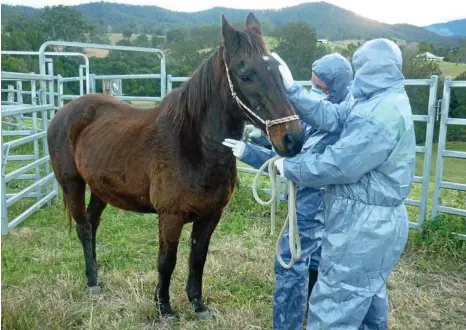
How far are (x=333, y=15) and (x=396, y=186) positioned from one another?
4639 cm

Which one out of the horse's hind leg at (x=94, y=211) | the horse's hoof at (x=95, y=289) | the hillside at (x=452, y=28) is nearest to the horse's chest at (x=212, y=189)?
the horse's hoof at (x=95, y=289)

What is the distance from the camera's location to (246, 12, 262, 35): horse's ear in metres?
2.42

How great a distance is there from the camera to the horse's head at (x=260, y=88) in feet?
6.85

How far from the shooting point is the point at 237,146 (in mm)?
2402

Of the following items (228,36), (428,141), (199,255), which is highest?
(228,36)

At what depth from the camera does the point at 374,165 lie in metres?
1.87

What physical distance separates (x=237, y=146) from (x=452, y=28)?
137ft

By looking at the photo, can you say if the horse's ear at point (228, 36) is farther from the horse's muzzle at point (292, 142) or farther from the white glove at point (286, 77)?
the horse's muzzle at point (292, 142)

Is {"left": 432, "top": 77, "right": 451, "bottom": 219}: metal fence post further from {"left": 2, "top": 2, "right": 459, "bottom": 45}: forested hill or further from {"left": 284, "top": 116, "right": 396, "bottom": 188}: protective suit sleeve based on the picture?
{"left": 2, "top": 2, "right": 459, "bottom": 45}: forested hill

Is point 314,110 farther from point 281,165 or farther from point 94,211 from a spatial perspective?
point 94,211

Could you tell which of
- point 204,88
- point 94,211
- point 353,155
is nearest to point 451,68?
point 94,211

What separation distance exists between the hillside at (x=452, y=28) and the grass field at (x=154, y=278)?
3147 cm

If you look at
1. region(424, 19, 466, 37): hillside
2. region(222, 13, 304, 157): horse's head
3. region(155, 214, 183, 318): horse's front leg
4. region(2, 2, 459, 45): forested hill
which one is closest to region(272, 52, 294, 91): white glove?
region(222, 13, 304, 157): horse's head

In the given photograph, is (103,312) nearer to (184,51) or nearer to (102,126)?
(102,126)
